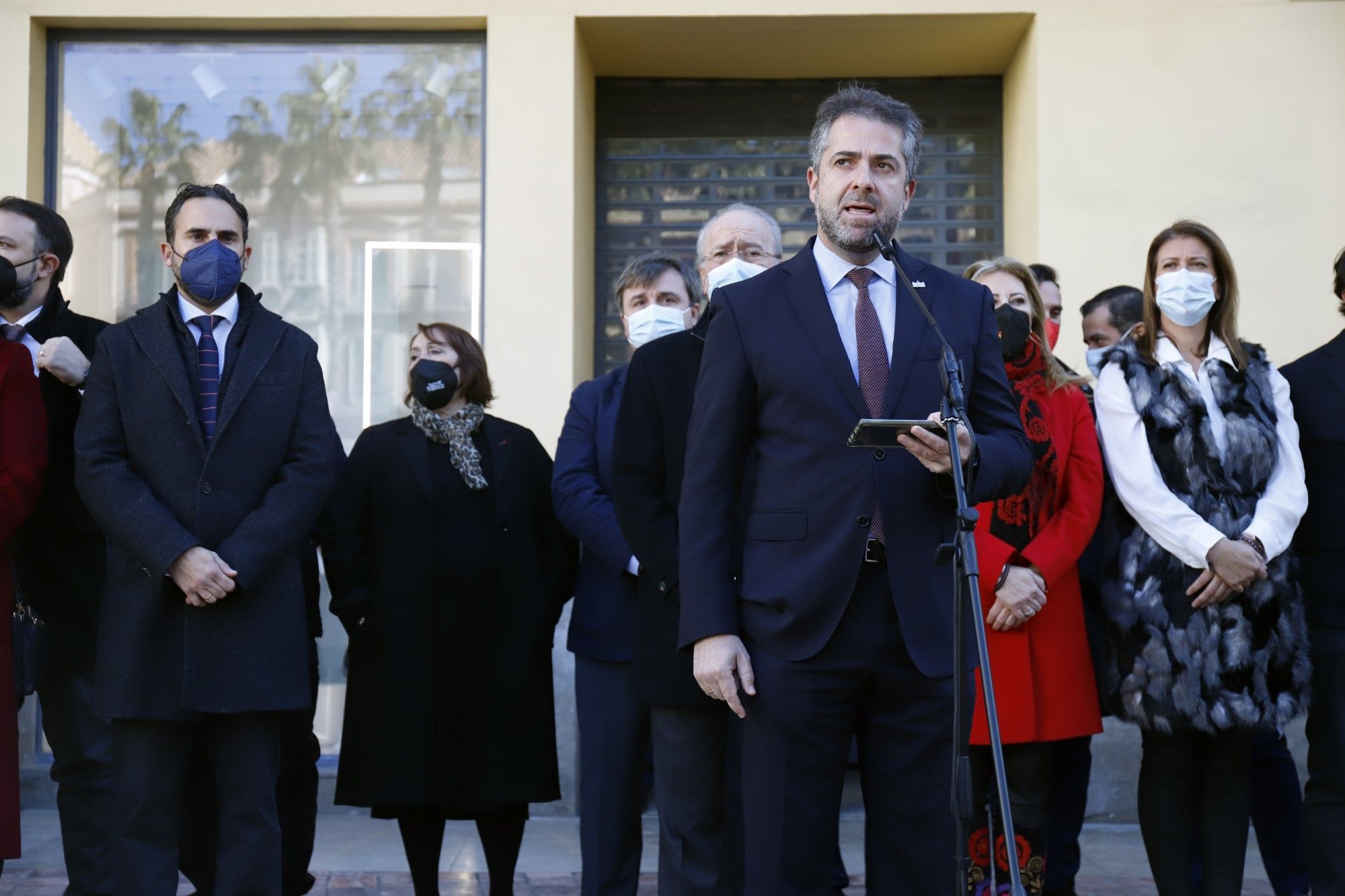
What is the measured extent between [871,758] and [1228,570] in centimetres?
180

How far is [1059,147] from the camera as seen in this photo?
7574 millimetres

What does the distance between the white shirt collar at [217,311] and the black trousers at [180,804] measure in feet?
3.93

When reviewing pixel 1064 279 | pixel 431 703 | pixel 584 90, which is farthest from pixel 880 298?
pixel 584 90

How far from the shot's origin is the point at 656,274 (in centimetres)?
546

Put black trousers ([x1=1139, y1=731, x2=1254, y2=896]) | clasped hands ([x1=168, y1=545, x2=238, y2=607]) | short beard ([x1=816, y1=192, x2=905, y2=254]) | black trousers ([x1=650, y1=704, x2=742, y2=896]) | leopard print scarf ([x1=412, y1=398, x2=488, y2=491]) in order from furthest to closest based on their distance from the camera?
leopard print scarf ([x1=412, y1=398, x2=488, y2=491])
black trousers ([x1=1139, y1=731, x2=1254, y2=896])
black trousers ([x1=650, y1=704, x2=742, y2=896])
clasped hands ([x1=168, y1=545, x2=238, y2=607])
short beard ([x1=816, y1=192, x2=905, y2=254])

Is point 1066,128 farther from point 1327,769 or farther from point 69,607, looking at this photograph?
point 69,607

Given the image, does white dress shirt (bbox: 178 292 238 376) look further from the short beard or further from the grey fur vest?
the grey fur vest

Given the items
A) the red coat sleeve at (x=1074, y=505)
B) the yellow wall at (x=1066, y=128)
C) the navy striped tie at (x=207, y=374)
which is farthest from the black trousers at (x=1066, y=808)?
the navy striped tie at (x=207, y=374)

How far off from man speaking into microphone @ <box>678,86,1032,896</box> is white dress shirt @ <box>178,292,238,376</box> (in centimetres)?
175

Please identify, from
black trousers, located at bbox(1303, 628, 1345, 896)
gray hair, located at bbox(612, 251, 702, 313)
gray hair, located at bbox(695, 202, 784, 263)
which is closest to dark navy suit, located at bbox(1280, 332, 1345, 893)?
black trousers, located at bbox(1303, 628, 1345, 896)

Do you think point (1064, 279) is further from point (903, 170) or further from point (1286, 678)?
point (903, 170)

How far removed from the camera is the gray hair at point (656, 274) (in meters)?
5.47

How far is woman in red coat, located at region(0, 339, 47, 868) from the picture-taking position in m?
4.62

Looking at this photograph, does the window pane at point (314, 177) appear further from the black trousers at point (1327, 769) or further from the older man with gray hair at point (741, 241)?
the black trousers at point (1327, 769)
